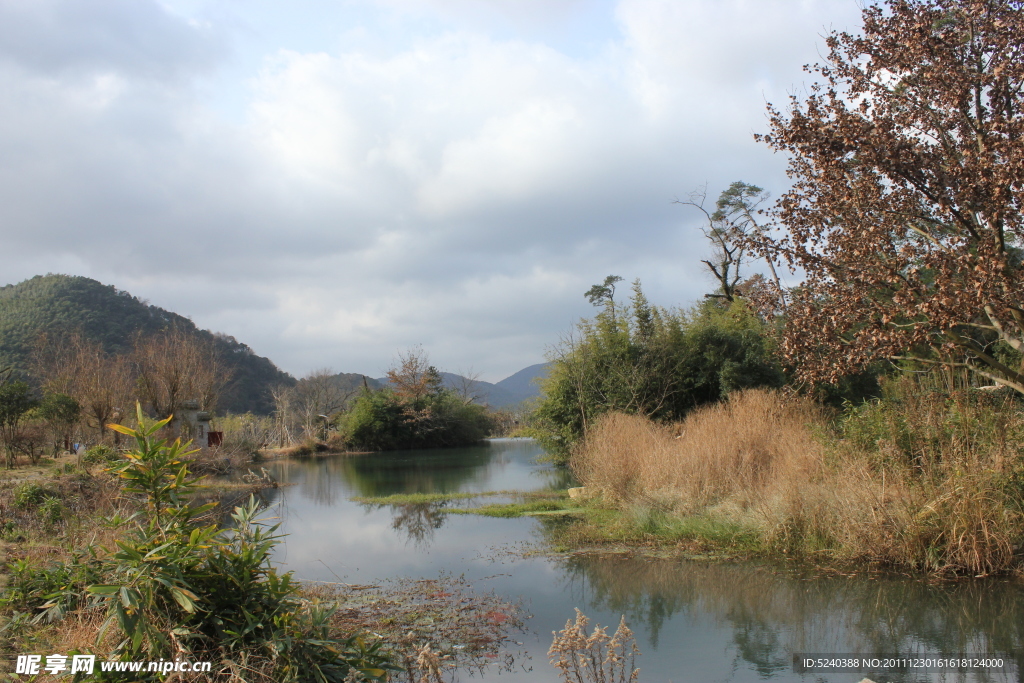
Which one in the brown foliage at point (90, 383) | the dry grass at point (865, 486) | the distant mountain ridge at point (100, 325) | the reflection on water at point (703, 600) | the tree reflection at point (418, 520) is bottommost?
the tree reflection at point (418, 520)

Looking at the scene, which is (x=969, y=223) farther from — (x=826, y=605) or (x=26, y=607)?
(x=26, y=607)

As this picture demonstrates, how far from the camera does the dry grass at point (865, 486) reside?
755 cm

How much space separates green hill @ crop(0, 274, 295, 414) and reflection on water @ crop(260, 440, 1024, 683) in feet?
114

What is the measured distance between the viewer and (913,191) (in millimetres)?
8547

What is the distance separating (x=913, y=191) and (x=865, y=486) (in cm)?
372

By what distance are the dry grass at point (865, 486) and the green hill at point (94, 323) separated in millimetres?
38458

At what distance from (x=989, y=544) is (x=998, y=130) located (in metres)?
4.61

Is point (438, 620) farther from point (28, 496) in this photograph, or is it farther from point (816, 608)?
point (28, 496)

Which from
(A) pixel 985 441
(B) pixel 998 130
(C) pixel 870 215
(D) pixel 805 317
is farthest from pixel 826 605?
(B) pixel 998 130

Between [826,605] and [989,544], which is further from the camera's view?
[989,544]

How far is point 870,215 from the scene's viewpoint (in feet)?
27.6

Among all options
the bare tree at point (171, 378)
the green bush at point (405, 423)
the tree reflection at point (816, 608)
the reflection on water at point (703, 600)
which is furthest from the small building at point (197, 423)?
the tree reflection at point (816, 608)

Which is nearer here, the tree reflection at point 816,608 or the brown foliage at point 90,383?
the tree reflection at point 816,608

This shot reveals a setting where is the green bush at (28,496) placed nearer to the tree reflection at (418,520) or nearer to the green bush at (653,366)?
the tree reflection at (418,520)
